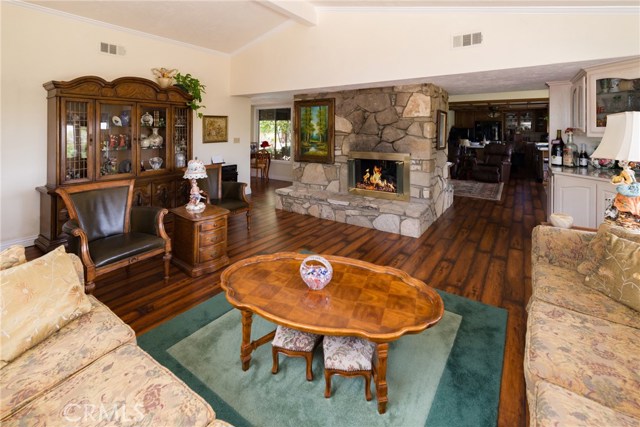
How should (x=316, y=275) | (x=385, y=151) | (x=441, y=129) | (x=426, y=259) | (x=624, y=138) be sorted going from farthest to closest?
(x=441, y=129) < (x=385, y=151) < (x=426, y=259) < (x=624, y=138) < (x=316, y=275)

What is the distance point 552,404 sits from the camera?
1290 mm

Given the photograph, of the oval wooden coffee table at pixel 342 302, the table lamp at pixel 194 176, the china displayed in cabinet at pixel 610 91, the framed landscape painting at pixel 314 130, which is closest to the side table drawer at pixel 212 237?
the table lamp at pixel 194 176

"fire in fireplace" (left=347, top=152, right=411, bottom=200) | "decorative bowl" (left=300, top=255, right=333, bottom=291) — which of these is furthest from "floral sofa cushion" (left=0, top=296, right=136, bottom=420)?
"fire in fireplace" (left=347, top=152, right=411, bottom=200)

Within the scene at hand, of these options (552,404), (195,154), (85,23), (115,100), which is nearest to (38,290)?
(552,404)

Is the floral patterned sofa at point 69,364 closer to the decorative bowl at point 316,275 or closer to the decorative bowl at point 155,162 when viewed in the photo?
the decorative bowl at point 316,275

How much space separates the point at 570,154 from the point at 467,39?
2423mm

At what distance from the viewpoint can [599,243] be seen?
228 centimetres

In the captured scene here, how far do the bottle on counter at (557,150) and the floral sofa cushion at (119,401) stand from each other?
586 centimetres

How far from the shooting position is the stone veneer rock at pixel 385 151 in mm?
5043

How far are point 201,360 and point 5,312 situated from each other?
1060 millimetres

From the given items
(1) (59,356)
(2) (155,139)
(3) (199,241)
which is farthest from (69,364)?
(2) (155,139)

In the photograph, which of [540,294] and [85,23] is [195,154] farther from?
[540,294]

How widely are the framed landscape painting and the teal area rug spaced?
4059 mm

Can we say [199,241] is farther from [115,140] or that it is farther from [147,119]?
[147,119]
